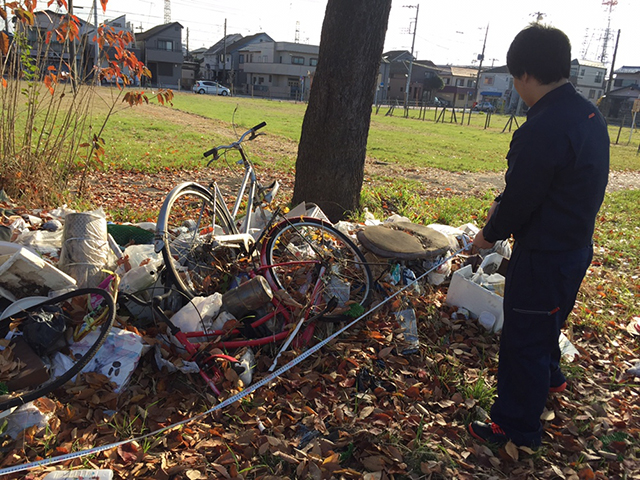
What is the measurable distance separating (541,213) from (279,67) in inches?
2696

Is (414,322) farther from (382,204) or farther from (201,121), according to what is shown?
(201,121)

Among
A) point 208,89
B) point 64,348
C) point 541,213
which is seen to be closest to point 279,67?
point 208,89

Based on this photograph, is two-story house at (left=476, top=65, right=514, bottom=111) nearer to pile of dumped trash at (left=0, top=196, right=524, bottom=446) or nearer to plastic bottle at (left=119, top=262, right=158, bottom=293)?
pile of dumped trash at (left=0, top=196, right=524, bottom=446)

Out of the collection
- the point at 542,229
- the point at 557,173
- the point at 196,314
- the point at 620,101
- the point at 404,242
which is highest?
the point at 620,101

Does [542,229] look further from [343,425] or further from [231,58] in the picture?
[231,58]

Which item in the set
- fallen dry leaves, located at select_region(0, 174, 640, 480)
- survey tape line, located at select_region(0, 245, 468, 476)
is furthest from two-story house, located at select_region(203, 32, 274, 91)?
fallen dry leaves, located at select_region(0, 174, 640, 480)

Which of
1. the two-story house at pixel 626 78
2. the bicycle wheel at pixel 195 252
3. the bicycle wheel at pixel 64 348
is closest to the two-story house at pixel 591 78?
the two-story house at pixel 626 78

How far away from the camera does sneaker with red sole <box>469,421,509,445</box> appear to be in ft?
8.84

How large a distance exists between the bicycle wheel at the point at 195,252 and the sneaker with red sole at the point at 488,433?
2.10 m

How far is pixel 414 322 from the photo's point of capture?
12.3ft

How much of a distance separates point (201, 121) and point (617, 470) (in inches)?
732

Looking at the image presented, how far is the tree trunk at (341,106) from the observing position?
5.14m

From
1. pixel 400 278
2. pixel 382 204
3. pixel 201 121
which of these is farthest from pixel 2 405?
pixel 201 121

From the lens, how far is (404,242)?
171 inches
